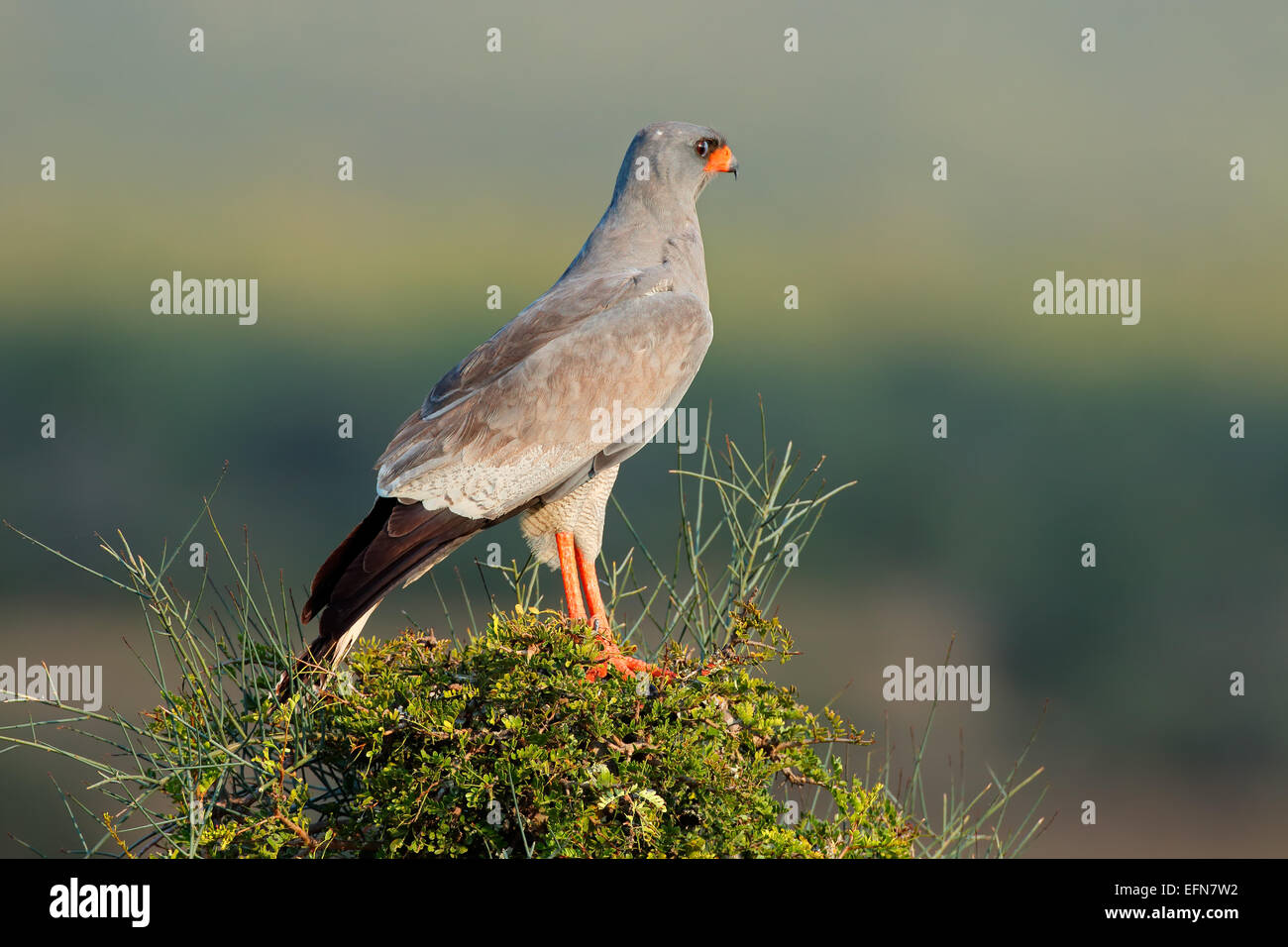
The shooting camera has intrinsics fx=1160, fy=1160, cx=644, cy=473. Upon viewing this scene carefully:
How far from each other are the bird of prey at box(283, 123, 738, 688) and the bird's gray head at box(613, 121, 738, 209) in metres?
0.08

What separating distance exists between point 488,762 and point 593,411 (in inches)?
78.3

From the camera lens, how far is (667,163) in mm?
5699

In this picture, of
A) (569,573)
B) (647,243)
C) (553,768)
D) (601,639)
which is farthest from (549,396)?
(553,768)

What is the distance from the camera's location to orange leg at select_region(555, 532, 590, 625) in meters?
4.81

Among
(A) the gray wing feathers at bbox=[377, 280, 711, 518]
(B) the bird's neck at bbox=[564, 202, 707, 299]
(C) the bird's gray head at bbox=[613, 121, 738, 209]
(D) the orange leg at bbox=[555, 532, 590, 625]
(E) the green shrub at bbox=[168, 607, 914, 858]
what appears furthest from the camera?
(C) the bird's gray head at bbox=[613, 121, 738, 209]

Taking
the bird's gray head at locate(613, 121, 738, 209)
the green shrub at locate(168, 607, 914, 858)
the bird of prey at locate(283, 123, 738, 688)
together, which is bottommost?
the green shrub at locate(168, 607, 914, 858)

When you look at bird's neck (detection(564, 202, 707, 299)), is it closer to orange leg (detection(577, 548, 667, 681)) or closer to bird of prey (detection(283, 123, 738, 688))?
bird of prey (detection(283, 123, 738, 688))

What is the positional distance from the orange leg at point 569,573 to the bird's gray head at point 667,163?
1.76m

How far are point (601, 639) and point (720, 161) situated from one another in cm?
310

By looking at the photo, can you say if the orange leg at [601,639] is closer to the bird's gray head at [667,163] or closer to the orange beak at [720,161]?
the bird's gray head at [667,163]

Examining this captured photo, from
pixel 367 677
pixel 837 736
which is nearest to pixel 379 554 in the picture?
Answer: pixel 367 677

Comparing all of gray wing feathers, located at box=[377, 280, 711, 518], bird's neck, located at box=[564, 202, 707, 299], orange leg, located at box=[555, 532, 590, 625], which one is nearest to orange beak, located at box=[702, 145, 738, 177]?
bird's neck, located at box=[564, 202, 707, 299]
